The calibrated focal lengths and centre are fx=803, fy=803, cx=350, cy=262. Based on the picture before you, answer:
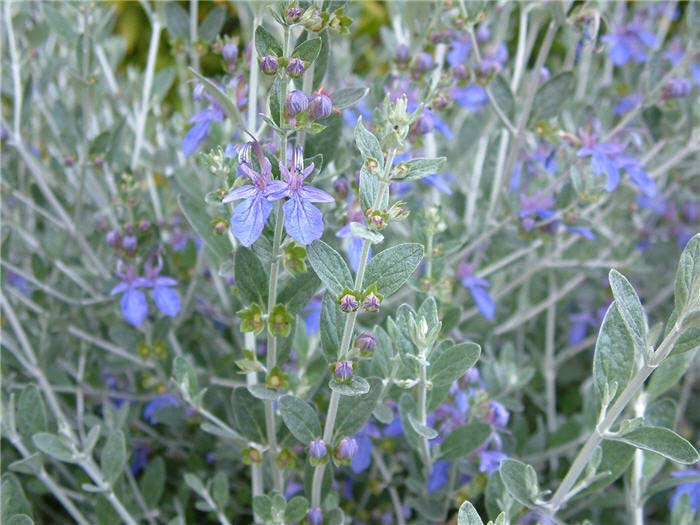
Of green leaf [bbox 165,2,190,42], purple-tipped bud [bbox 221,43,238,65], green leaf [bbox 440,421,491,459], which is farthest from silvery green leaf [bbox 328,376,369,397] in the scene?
green leaf [bbox 165,2,190,42]

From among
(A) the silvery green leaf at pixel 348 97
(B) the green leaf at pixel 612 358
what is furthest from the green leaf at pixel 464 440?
(A) the silvery green leaf at pixel 348 97

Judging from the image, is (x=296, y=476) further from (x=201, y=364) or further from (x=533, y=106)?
(x=533, y=106)

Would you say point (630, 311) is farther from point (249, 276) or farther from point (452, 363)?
point (249, 276)

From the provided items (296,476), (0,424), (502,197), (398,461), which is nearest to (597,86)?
(502,197)

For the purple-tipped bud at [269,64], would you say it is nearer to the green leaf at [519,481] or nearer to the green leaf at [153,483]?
the green leaf at [519,481]

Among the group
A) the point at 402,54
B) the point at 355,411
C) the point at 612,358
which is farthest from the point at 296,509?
the point at 402,54

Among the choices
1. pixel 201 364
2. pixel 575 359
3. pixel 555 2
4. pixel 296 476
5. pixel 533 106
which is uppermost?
pixel 555 2

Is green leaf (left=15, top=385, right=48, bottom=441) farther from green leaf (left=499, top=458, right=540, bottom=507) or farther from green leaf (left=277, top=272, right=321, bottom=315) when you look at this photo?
green leaf (left=499, top=458, right=540, bottom=507)
